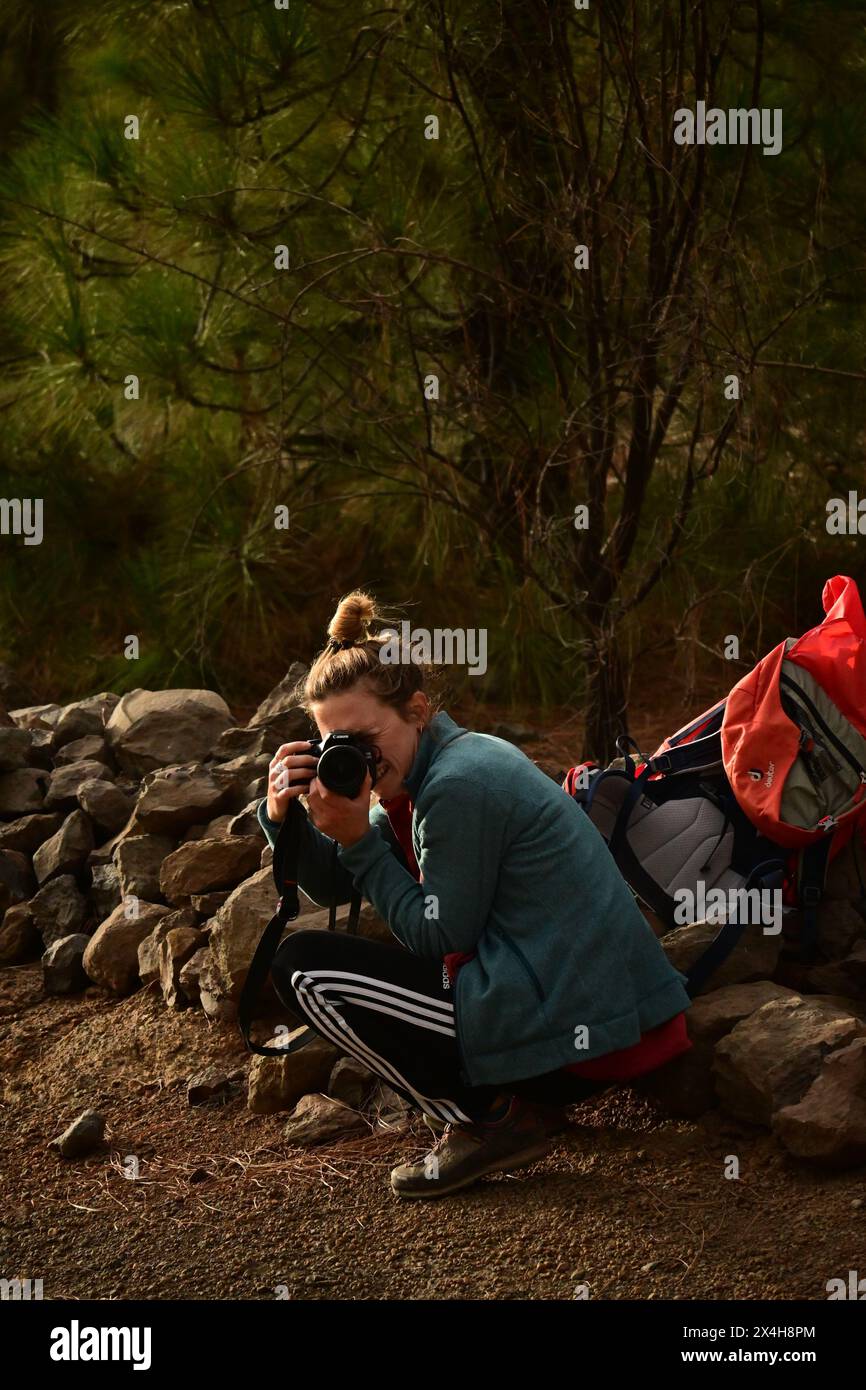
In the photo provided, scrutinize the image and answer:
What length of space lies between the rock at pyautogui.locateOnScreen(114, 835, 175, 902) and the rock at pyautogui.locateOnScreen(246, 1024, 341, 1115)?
83 cm

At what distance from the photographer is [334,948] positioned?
2477mm

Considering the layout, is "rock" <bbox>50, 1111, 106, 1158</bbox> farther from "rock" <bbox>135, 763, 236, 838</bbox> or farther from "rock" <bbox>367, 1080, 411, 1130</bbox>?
"rock" <bbox>135, 763, 236, 838</bbox>

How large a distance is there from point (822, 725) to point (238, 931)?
50.0 inches

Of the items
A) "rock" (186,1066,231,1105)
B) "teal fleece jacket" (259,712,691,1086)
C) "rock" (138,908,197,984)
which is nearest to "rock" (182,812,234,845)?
"rock" (138,908,197,984)

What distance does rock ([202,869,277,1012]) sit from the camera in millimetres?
3119

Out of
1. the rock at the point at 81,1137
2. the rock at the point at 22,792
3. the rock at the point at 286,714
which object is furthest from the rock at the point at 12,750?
the rock at the point at 81,1137

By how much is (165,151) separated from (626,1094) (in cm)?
341

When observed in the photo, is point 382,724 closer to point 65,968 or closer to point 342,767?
point 342,767

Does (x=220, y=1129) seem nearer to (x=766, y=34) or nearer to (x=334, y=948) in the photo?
(x=334, y=948)

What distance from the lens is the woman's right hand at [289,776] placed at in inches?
97.7

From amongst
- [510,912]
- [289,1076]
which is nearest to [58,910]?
[289,1076]

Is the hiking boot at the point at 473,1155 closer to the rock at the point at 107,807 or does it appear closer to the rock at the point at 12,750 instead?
the rock at the point at 107,807

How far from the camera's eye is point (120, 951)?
352 cm

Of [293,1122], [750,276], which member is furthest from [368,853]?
[750,276]
